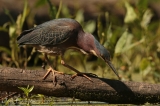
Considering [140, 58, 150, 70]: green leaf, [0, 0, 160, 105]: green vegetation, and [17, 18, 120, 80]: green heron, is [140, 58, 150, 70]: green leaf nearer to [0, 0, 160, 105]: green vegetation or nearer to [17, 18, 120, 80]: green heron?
[0, 0, 160, 105]: green vegetation

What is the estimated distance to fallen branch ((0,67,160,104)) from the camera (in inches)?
149

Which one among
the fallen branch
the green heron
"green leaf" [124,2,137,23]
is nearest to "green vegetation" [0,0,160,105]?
"green leaf" [124,2,137,23]

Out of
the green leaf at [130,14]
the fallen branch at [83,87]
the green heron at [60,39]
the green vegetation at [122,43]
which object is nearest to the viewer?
the fallen branch at [83,87]

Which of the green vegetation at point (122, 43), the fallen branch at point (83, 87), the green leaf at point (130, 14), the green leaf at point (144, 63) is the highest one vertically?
the green leaf at point (130, 14)

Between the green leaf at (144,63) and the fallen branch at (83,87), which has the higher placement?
the green leaf at (144,63)

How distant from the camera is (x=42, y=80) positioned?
384 centimetres

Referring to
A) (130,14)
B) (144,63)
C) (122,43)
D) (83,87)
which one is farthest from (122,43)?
(83,87)

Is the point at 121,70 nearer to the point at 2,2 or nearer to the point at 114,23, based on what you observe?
the point at 114,23

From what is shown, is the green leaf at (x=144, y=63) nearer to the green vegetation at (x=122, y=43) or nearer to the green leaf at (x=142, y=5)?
the green vegetation at (x=122, y=43)

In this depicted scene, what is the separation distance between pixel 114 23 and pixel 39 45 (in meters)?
2.33

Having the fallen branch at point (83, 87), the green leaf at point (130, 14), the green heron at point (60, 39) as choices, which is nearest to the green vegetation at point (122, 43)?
the green leaf at point (130, 14)

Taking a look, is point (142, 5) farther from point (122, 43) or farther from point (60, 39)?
point (60, 39)

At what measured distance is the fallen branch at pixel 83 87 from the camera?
3.78 meters

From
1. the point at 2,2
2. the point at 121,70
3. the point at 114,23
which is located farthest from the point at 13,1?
the point at 121,70
